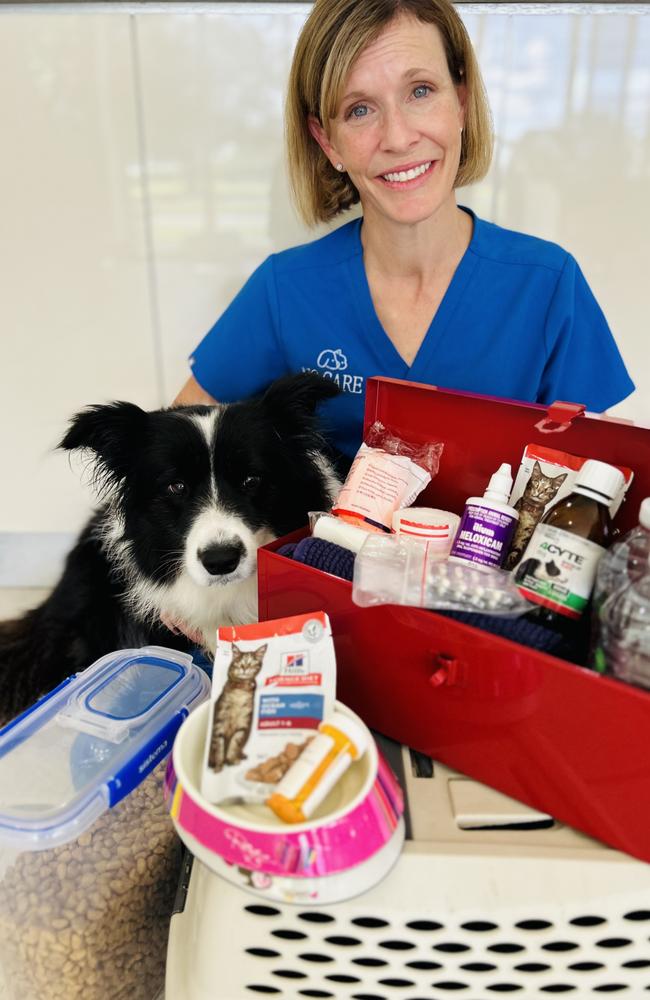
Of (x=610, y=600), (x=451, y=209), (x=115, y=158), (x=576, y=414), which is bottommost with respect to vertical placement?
(x=610, y=600)

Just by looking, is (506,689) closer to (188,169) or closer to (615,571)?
(615,571)

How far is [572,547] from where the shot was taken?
825 mm

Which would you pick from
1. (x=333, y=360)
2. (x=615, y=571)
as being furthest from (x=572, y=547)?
(x=333, y=360)

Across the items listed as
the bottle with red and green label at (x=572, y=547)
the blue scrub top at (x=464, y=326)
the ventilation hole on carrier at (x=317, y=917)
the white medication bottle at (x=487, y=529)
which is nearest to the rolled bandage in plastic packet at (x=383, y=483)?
the white medication bottle at (x=487, y=529)

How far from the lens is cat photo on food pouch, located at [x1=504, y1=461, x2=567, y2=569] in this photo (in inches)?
38.0

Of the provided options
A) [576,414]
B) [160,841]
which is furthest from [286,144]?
[160,841]

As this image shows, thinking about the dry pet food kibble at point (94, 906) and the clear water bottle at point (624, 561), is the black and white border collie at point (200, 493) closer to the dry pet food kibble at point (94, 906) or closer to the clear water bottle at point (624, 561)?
the dry pet food kibble at point (94, 906)

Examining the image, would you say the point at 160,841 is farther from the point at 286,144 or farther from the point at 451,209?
the point at 286,144

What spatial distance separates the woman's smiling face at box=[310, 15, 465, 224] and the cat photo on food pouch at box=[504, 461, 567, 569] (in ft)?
2.11

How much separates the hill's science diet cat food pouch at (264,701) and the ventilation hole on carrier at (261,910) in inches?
5.4

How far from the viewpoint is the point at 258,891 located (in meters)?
0.67

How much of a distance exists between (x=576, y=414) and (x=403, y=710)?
45cm

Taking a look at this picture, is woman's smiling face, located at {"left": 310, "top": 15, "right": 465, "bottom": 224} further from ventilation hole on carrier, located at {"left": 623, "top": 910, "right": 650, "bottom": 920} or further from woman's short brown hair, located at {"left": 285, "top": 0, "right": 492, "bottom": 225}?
ventilation hole on carrier, located at {"left": 623, "top": 910, "right": 650, "bottom": 920}

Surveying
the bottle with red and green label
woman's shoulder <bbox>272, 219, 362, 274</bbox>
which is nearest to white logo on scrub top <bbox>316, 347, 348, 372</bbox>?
woman's shoulder <bbox>272, 219, 362, 274</bbox>
